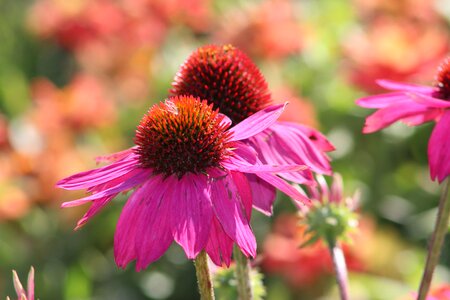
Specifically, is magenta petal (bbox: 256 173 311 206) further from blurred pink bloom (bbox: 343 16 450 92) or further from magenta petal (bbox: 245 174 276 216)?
blurred pink bloom (bbox: 343 16 450 92)

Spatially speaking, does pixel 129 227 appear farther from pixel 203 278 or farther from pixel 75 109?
pixel 75 109

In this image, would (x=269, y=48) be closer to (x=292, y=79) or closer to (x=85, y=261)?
(x=292, y=79)

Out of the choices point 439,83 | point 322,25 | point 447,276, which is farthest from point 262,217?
point 439,83

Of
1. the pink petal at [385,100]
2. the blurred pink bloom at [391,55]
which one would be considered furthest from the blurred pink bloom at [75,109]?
the pink petal at [385,100]

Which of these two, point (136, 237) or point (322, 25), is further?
point (322, 25)

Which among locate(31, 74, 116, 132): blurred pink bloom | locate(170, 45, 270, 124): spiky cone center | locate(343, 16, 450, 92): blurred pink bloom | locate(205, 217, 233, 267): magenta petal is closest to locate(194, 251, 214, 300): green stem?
locate(205, 217, 233, 267): magenta petal

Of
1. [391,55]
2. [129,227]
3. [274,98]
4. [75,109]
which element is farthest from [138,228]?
[75,109]

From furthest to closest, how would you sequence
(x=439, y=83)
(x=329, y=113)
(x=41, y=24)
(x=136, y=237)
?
(x=41, y=24) → (x=329, y=113) → (x=439, y=83) → (x=136, y=237)
